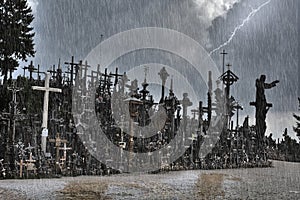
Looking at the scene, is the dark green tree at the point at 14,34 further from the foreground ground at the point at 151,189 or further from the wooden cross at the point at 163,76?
the foreground ground at the point at 151,189

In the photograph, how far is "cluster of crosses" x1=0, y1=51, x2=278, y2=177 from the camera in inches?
565

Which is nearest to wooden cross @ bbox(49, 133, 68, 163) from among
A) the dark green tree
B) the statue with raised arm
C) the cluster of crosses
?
the cluster of crosses

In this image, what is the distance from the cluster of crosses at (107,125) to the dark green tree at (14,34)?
0.78m

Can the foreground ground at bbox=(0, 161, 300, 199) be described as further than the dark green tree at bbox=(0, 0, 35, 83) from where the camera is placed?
No

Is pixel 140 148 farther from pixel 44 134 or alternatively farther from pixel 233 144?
pixel 233 144

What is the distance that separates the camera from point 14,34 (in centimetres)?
1866

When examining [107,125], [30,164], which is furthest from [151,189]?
[107,125]

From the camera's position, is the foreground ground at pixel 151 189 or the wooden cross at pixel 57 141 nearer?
the foreground ground at pixel 151 189

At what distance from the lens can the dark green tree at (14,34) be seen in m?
18.5

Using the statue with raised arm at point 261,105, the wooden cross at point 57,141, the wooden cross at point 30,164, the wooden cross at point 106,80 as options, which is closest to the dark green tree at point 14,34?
the wooden cross at point 106,80

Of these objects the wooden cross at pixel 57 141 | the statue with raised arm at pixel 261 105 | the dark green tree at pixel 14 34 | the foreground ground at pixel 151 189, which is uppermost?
the dark green tree at pixel 14 34

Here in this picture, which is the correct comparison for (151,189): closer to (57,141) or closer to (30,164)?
(30,164)

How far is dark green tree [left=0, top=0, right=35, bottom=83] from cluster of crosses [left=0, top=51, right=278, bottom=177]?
78 centimetres

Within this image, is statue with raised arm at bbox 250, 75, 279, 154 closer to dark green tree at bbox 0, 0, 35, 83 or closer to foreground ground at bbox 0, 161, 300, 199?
foreground ground at bbox 0, 161, 300, 199
